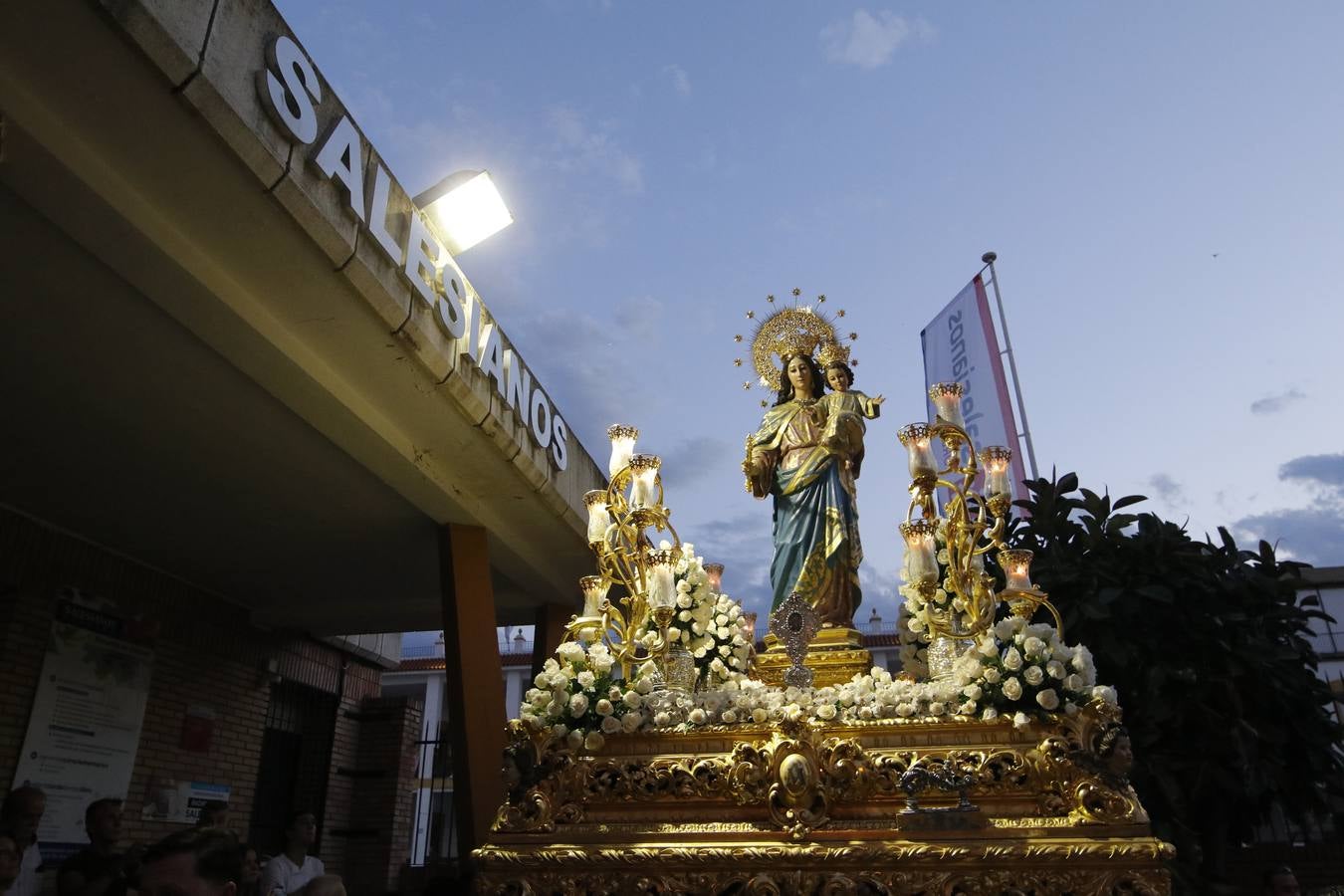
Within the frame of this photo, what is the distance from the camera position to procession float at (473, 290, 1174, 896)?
363 centimetres

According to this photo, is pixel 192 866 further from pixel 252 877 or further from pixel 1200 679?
pixel 1200 679

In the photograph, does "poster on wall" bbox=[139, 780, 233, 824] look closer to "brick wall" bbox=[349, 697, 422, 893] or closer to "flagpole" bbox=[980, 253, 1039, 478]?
"brick wall" bbox=[349, 697, 422, 893]

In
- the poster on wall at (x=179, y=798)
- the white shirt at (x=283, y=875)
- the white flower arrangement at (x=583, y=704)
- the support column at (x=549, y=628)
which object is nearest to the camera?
the white flower arrangement at (x=583, y=704)

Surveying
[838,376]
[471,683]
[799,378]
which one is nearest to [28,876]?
[471,683]

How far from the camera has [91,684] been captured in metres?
7.85

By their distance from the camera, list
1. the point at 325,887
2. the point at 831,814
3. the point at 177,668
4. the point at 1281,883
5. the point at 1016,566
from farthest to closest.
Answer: the point at 177,668 → the point at 1281,883 → the point at 1016,566 → the point at 831,814 → the point at 325,887

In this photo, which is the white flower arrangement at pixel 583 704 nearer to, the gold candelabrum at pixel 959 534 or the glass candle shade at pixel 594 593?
the glass candle shade at pixel 594 593

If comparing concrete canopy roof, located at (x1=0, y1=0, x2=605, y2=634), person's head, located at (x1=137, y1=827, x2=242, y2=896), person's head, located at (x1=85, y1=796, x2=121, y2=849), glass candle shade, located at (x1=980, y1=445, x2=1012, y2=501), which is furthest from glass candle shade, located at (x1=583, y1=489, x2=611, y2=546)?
person's head, located at (x1=85, y1=796, x2=121, y2=849)

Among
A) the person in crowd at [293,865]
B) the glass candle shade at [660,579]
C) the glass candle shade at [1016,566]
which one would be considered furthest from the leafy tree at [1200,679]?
the person in crowd at [293,865]

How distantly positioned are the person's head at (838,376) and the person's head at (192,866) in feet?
16.4

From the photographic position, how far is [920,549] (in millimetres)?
4594

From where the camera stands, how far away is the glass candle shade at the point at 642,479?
4.69 metres

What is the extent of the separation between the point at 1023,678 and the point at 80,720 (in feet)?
24.5

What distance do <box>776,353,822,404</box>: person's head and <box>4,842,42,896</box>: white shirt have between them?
538cm
